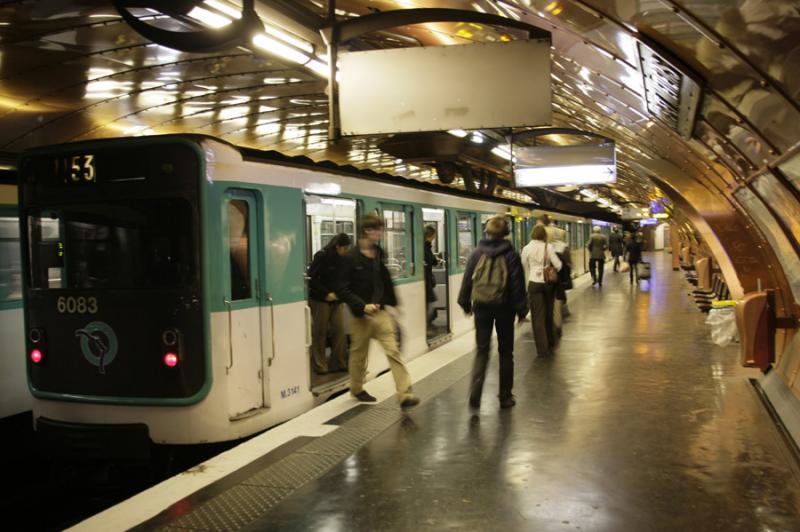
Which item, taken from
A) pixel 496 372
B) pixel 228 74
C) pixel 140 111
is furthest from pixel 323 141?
pixel 496 372

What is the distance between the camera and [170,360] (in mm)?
5312

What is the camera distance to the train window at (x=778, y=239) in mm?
6246

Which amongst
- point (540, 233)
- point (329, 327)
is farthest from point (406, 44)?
point (329, 327)

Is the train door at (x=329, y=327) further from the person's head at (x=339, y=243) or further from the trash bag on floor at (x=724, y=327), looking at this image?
the trash bag on floor at (x=724, y=327)

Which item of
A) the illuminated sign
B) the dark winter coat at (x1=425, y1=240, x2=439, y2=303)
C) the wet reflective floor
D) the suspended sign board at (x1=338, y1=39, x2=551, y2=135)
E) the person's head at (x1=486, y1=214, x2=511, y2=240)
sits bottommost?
the wet reflective floor

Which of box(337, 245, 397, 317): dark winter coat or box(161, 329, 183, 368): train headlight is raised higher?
box(337, 245, 397, 317): dark winter coat

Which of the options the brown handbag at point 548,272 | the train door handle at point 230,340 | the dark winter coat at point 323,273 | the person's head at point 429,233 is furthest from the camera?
the person's head at point 429,233

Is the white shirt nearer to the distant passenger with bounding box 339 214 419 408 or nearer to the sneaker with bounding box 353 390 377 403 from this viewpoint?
the distant passenger with bounding box 339 214 419 408

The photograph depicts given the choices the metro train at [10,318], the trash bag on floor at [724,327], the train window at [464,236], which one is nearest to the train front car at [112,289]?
the metro train at [10,318]

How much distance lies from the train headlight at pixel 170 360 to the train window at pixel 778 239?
16.0ft

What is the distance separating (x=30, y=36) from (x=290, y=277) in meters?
3.94

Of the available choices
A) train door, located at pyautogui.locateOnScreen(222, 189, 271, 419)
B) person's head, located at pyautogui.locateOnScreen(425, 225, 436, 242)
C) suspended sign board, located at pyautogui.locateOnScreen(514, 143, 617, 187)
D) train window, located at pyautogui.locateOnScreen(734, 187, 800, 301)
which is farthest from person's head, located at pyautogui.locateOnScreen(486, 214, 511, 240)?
suspended sign board, located at pyautogui.locateOnScreen(514, 143, 617, 187)

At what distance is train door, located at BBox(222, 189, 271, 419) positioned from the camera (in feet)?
17.9

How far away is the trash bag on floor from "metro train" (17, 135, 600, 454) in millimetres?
5945
